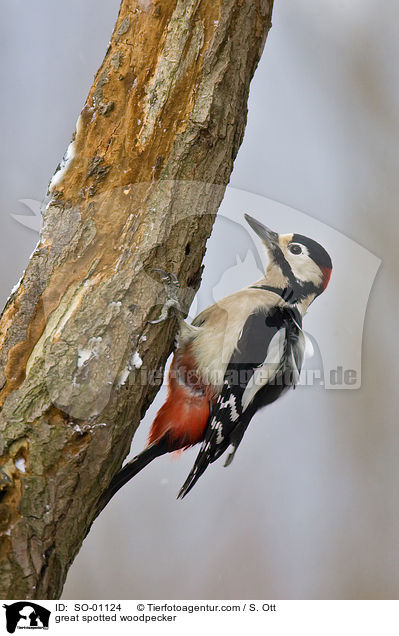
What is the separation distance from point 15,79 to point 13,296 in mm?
765

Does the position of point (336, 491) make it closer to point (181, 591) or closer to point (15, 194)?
point (181, 591)

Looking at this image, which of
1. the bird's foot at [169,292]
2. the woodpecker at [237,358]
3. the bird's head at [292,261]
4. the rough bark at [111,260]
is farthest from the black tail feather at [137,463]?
the bird's head at [292,261]

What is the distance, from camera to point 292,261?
126cm

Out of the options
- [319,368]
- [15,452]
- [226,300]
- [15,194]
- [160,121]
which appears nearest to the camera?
[15,452]

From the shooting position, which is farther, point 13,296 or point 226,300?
point 226,300

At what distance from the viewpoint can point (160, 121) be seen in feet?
3.47

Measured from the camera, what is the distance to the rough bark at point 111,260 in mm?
959

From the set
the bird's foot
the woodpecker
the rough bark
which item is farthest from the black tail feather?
the bird's foot
